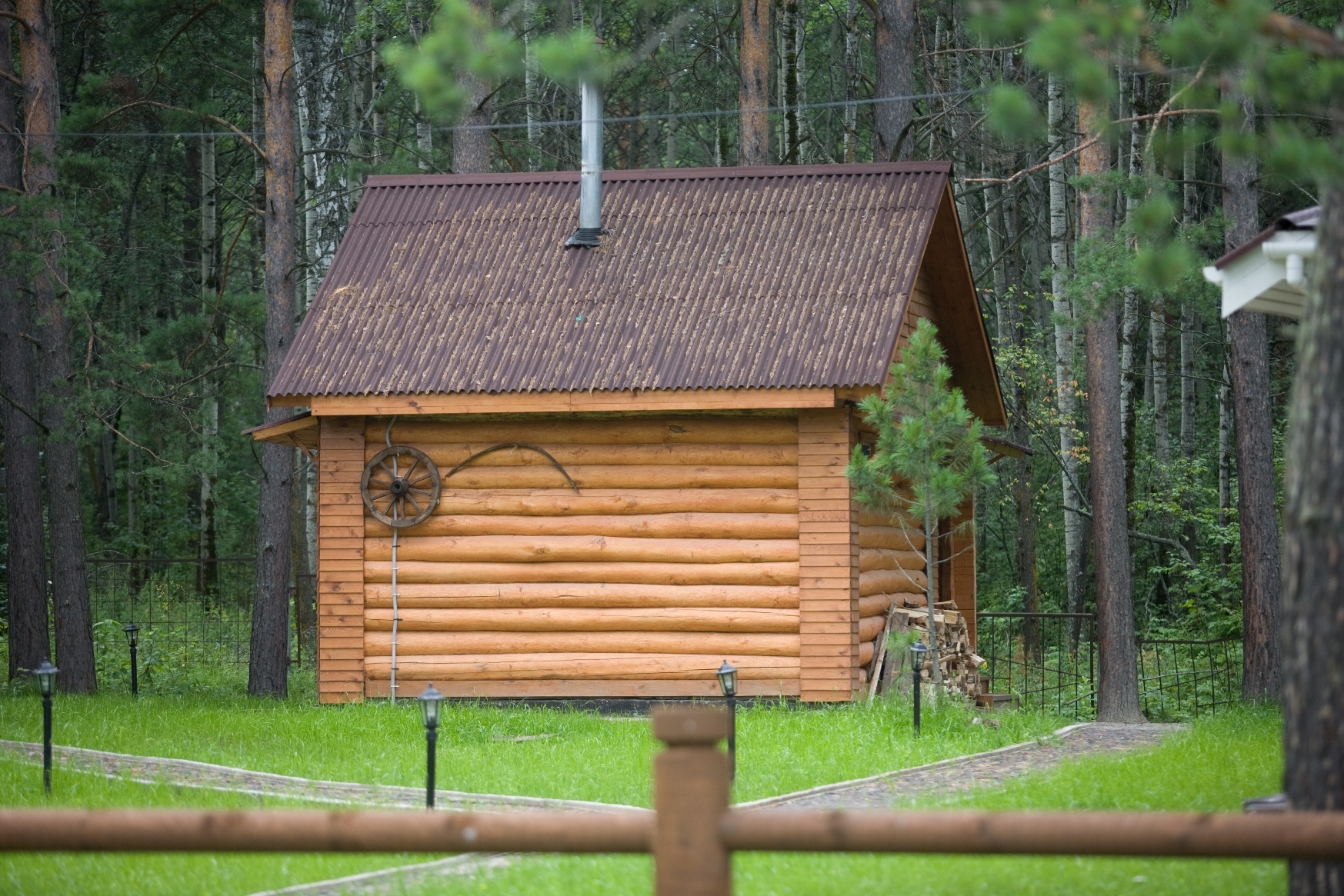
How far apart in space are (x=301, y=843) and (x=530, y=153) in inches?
1092

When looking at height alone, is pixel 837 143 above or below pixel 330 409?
above

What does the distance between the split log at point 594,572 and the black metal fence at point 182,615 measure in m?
6.21

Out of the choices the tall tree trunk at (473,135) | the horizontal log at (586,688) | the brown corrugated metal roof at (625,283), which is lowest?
the horizontal log at (586,688)

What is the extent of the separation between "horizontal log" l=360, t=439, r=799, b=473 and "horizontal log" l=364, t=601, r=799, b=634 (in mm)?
1463

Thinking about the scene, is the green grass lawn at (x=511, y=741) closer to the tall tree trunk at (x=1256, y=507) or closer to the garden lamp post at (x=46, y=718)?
the garden lamp post at (x=46, y=718)

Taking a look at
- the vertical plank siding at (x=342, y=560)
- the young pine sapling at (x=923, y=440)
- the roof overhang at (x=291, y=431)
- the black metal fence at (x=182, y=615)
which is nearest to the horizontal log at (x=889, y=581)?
the vertical plank siding at (x=342, y=560)

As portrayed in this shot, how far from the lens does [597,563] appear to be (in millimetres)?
15391

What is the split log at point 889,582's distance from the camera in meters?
15.5

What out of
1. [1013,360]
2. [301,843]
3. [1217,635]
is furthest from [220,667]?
[301,843]

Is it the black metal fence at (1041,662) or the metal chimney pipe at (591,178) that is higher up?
the metal chimney pipe at (591,178)

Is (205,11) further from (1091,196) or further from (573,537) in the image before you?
(1091,196)

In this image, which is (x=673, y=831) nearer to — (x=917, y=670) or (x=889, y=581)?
(x=917, y=670)

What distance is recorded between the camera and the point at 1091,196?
17.3 metres

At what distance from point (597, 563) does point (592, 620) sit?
22.6 inches
